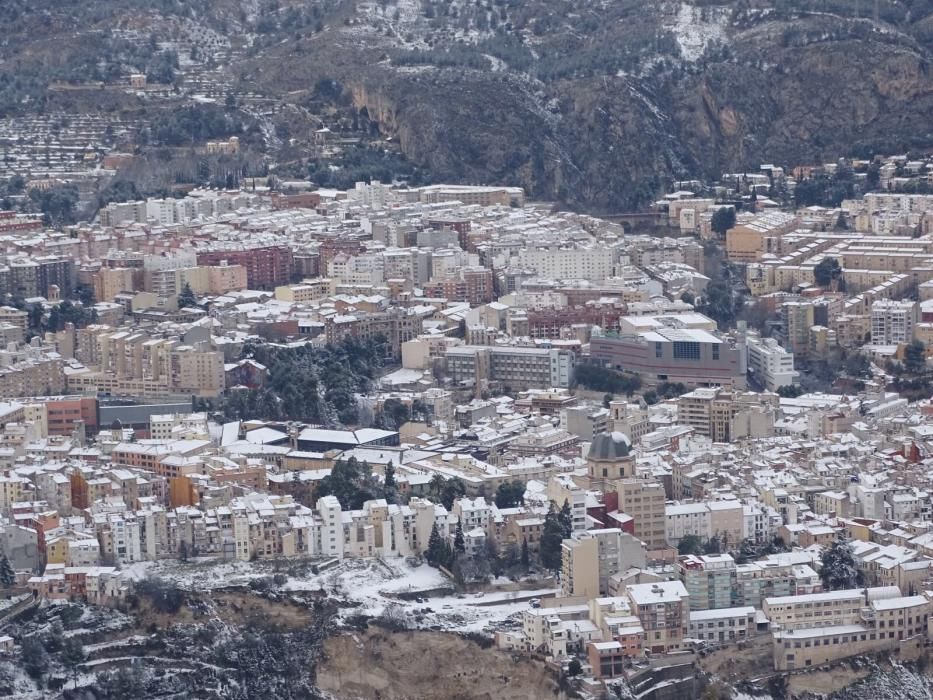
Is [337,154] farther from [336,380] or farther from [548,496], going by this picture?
[548,496]

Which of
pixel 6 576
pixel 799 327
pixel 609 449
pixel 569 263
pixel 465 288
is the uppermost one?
pixel 569 263

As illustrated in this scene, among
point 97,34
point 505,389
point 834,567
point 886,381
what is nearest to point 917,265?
point 886,381

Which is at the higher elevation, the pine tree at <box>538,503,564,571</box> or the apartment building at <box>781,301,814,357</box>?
the apartment building at <box>781,301,814,357</box>

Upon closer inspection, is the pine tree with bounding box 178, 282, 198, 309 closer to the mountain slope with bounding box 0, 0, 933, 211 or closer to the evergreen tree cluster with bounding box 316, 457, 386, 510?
the evergreen tree cluster with bounding box 316, 457, 386, 510

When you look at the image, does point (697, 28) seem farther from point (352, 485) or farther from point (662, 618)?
point (662, 618)

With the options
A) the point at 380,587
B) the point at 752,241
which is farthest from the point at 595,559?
the point at 752,241

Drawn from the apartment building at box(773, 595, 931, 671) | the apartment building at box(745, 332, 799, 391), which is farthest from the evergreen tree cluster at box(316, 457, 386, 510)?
the apartment building at box(745, 332, 799, 391)
